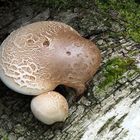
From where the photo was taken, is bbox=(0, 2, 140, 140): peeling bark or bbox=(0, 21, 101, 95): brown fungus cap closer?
bbox=(0, 2, 140, 140): peeling bark

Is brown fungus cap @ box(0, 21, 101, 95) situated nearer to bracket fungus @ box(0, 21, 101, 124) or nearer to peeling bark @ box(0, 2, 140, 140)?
bracket fungus @ box(0, 21, 101, 124)

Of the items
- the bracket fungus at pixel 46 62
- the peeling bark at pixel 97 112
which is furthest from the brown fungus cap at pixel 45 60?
the peeling bark at pixel 97 112

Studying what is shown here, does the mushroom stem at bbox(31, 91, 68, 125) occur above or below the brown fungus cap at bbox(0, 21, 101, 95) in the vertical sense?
below

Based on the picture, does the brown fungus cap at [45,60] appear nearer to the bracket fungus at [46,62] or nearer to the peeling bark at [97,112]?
the bracket fungus at [46,62]

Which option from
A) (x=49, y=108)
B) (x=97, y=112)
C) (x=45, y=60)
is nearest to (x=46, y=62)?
(x=45, y=60)

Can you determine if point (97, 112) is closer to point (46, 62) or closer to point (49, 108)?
point (49, 108)

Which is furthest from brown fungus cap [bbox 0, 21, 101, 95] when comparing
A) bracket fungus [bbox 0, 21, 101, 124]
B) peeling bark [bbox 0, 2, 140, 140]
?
peeling bark [bbox 0, 2, 140, 140]

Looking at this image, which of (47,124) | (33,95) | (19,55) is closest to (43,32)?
(19,55)
